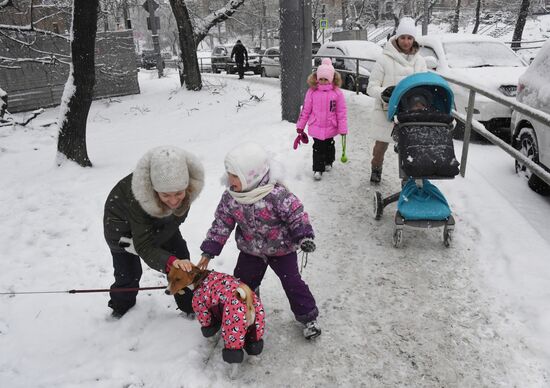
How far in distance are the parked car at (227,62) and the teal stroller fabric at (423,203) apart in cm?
1908

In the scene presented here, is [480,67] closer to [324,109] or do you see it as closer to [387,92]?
[324,109]

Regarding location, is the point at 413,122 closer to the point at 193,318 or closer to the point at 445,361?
the point at 445,361

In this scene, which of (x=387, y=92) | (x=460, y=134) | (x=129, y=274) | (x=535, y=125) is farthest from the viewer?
(x=460, y=134)

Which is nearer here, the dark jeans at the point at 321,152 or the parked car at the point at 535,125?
the parked car at the point at 535,125

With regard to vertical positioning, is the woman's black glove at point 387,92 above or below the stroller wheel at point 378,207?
above

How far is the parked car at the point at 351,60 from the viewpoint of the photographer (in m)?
13.2

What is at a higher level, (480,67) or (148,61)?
(480,67)

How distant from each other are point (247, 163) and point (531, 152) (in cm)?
414

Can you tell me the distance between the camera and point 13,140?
10773mm

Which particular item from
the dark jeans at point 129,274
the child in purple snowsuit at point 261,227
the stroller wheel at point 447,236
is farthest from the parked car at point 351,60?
the child in purple snowsuit at point 261,227

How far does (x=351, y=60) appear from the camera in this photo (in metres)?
14.0

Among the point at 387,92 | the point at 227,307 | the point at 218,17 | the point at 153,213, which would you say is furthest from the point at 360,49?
the point at 227,307

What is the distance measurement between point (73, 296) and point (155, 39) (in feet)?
74.1

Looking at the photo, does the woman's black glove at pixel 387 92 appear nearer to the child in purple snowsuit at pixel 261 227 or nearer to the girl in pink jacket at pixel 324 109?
the girl in pink jacket at pixel 324 109
